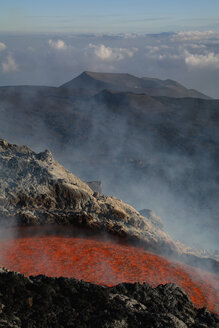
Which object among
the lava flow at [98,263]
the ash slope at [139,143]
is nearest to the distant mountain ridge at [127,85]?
the ash slope at [139,143]

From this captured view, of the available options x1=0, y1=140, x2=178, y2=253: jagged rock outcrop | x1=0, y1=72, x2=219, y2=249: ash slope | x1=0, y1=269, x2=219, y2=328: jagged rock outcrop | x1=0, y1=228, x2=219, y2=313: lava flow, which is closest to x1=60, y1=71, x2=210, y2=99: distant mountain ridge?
x1=0, y1=72, x2=219, y2=249: ash slope

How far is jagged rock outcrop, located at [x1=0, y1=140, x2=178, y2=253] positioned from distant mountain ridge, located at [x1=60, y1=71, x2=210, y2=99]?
60127mm

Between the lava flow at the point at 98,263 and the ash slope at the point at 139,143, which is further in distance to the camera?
the ash slope at the point at 139,143

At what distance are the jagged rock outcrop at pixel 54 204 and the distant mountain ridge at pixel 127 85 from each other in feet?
197

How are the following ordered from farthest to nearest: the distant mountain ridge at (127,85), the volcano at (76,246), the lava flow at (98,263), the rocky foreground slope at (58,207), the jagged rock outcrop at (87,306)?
the distant mountain ridge at (127,85)
the rocky foreground slope at (58,207)
the lava flow at (98,263)
the volcano at (76,246)
the jagged rock outcrop at (87,306)

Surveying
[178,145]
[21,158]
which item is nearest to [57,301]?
[21,158]

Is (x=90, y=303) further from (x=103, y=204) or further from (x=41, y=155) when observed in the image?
(x=41, y=155)

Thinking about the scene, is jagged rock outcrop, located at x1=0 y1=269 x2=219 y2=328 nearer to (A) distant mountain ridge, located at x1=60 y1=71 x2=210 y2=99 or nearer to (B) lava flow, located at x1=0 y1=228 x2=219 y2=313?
(B) lava flow, located at x1=0 y1=228 x2=219 y2=313

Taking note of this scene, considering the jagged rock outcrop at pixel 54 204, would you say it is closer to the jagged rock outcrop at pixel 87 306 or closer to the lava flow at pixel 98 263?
the lava flow at pixel 98 263

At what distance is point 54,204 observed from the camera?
13.7 m

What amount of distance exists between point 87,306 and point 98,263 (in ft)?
10.8

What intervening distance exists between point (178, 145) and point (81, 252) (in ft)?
99.3

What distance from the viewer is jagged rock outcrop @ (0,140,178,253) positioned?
1323 centimetres

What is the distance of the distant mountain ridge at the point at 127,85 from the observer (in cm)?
7817
